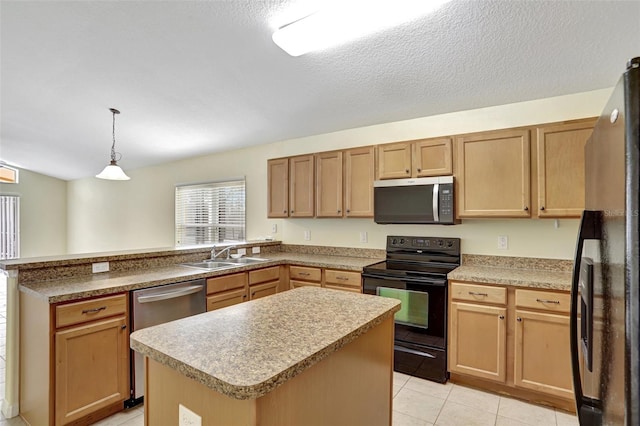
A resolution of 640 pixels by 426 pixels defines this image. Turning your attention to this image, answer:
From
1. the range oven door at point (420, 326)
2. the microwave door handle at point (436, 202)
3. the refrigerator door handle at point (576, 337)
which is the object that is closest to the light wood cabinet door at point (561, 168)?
the microwave door handle at point (436, 202)

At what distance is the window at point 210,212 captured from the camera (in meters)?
4.79

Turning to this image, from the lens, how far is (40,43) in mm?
2486

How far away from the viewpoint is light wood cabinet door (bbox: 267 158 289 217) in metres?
3.94

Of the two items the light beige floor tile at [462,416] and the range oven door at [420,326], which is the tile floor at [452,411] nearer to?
the light beige floor tile at [462,416]

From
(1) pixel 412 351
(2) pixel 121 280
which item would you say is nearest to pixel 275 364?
(2) pixel 121 280

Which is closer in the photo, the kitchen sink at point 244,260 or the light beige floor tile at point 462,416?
the light beige floor tile at point 462,416

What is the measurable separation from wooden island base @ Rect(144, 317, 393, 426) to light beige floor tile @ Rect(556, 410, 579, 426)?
152 centimetres

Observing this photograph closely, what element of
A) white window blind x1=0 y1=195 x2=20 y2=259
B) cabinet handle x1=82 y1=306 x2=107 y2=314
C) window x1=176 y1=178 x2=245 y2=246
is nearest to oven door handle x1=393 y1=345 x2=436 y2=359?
cabinet handle x1=82 y1=306 x2=107 y2=314

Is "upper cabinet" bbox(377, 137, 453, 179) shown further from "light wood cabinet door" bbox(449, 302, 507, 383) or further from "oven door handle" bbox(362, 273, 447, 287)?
"light wood cabinet door" bbox(449, 302, 507, 383)

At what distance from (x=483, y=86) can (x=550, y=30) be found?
695mm

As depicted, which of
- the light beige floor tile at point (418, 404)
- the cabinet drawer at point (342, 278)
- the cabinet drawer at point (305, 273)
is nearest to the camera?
the light beige floor tile at point (418, 404)

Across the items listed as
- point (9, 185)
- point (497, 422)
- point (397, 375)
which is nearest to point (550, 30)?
point (497, 422)

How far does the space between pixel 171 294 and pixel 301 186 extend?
190 centimetres

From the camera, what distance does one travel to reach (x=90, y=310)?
80.2 inches
